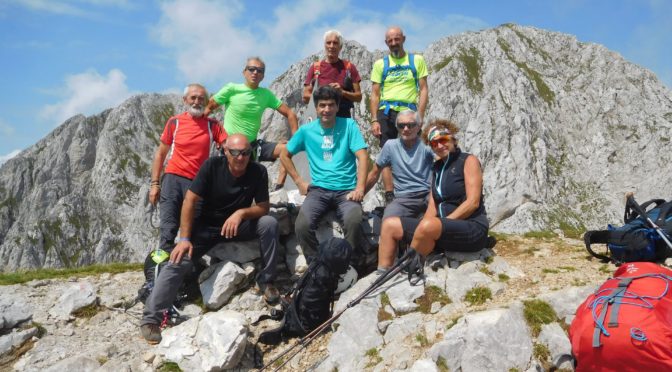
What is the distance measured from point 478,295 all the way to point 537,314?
3.60ft

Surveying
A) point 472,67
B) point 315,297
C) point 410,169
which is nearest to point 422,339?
point 315,297

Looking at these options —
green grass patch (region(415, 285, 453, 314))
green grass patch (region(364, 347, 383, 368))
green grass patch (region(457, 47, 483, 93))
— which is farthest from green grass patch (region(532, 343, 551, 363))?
green grass patch (region(457, 47, 483, 93))

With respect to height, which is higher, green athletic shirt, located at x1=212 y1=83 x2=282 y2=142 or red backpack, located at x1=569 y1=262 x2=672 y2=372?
green athletic shirt, located at x1=212 y1=83 x2=282 y2=142

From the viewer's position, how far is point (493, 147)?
4385 inches

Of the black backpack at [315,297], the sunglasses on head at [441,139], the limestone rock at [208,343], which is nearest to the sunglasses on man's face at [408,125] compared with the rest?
the sunglasses on head at [441,139]

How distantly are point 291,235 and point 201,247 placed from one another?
2.51 m

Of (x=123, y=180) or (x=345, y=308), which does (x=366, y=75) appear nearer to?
(x=123, y=180)

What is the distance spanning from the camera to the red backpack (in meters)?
4.97

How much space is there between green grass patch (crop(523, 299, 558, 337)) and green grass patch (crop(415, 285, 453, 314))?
130 cm

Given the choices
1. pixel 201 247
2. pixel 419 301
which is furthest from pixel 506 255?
pixel 201 247

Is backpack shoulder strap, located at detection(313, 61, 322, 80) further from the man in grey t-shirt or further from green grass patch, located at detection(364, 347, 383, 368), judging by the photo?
green grass patch, located at detection(364, 347, 383, 368)

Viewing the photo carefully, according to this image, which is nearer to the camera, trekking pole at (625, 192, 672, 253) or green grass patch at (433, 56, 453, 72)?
trekking pole at (625, 192, 672, 253)

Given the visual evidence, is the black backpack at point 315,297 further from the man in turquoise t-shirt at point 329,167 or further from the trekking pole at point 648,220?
the trekking pole at point 648,220

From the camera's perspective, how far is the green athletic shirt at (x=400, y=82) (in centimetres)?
1189
